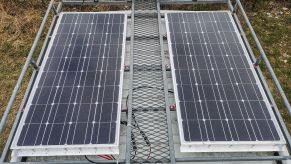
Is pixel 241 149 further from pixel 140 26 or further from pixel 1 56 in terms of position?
pixel 1 56

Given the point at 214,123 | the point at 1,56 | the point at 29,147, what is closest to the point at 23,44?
the point at 1,56

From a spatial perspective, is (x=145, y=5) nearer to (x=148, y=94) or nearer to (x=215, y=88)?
(x=148, y=94)

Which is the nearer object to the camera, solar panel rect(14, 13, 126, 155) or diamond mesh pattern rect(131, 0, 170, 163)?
solar panel rect(14, 13, 126, 155)

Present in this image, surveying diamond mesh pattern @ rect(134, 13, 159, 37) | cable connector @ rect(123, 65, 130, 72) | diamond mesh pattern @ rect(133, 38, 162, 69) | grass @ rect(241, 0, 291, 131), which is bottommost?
cable connector @ rect(123, 65, 130, 72)

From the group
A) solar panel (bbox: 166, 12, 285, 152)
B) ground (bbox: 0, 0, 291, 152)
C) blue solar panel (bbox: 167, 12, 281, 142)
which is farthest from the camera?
ground (bbox: 0, 0, 291, 152)

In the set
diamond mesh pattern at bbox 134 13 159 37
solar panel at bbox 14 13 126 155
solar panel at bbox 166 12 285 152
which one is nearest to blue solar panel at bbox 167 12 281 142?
solar panel at bbox 166 12 285 152

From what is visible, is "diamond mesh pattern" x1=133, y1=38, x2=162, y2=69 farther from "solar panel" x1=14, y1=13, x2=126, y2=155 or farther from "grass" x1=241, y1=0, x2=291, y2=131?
"grass" x1=241, y1=0, x2=291, y2=131

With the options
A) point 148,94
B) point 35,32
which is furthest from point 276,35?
point 35,32
